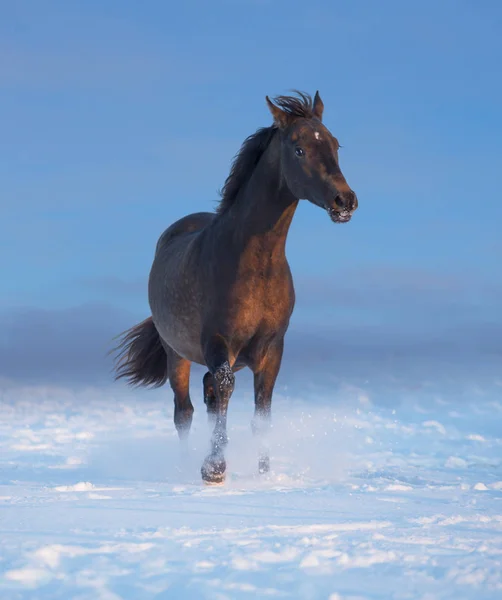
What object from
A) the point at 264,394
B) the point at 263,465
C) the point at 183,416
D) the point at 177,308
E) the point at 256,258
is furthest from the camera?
the point at 183,416

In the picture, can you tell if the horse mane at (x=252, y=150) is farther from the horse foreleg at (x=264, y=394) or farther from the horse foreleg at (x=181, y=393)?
the horse foreleg at (x=181, y=393)

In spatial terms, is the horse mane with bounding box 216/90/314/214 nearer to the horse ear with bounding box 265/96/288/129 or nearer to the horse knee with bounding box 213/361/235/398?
the horse ear with bounding box 265/96/288/129


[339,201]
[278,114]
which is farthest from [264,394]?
[278,114]

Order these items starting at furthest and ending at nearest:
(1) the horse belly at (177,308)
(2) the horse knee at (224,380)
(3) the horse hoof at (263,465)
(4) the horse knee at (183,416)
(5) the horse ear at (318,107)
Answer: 1. (4) the horse knee at (183,416)
2. (1) the horse belly at (177,308)
3. (3) the horse hoof at (263,465)
4. (5) the horse ear at (318,107)
5. (2) the horse knee at (224,380)

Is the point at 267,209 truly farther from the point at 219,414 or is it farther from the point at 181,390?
the point at 181,390

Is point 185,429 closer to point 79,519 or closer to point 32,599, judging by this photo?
point 79,519

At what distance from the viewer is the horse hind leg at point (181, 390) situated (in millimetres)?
9148

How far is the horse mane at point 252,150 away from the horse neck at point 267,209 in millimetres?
148

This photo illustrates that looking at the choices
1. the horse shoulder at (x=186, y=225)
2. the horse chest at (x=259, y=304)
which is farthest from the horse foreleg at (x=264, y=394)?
the horse shoulder at (x=186, y=225)

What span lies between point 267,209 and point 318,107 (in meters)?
1.08

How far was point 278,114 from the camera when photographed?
697 cm

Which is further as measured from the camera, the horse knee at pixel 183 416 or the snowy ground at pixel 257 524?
the horse knee at pixel 183 416

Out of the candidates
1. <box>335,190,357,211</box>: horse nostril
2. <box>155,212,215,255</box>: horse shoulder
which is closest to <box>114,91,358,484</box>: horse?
<box>335,190,357,211</box>: horse nostril

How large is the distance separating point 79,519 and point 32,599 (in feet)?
5.38
